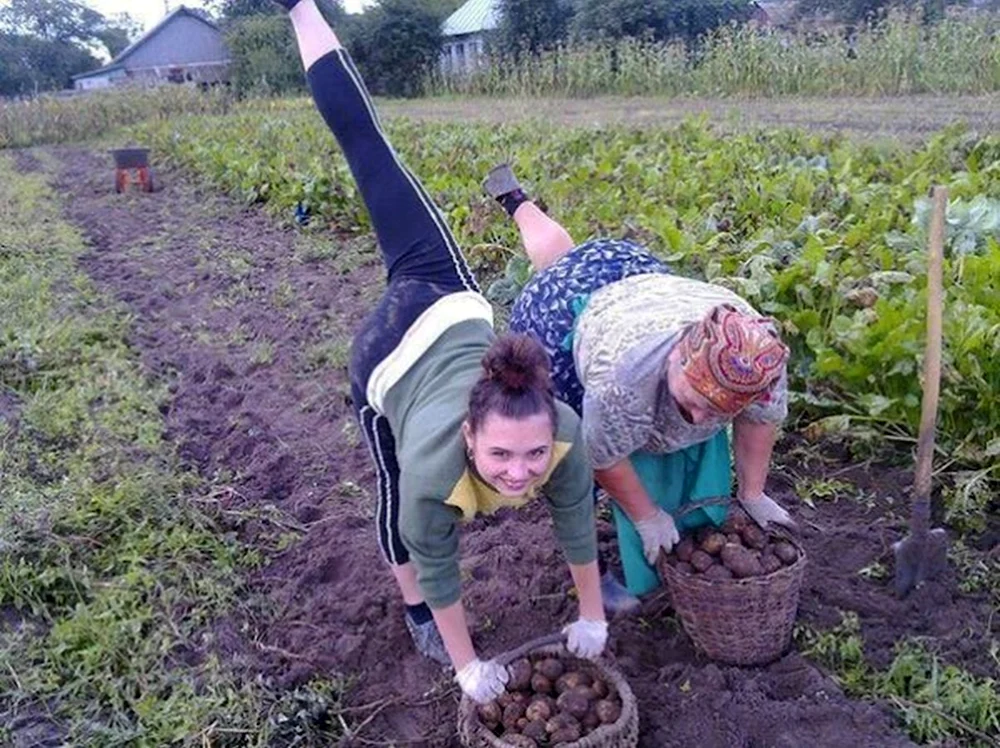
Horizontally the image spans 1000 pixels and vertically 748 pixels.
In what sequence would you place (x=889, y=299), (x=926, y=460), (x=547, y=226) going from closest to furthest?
(x=926, y=460) → (x=547, y=226) → (x=889, y=299)

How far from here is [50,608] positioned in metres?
3.13

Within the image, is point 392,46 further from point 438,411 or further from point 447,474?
point 447,474

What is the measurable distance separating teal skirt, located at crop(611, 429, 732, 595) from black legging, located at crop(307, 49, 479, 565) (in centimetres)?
63

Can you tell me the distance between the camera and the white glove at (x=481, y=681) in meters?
2.39

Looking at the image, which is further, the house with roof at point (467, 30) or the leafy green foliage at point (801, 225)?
the house with roof at point (467, 30)

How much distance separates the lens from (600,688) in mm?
2434

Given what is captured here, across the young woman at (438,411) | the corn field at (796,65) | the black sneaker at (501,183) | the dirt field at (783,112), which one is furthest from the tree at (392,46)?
the young woman at (438,411)

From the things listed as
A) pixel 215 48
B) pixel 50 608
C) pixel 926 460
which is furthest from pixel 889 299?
pixel 215 48

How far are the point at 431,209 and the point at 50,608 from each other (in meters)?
1.69

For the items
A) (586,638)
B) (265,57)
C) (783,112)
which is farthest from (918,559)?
(265,57)

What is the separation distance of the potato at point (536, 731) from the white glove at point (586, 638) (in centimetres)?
24

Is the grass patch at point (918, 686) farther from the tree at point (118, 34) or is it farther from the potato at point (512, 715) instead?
the tree at point (118, 34)

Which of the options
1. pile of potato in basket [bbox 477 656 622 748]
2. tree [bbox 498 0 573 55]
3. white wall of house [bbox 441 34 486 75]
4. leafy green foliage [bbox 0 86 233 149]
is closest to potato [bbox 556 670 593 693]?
pile of potato in basket [bbox 477 656 622 748]

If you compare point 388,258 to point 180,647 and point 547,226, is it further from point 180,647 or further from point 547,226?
point 180,647
